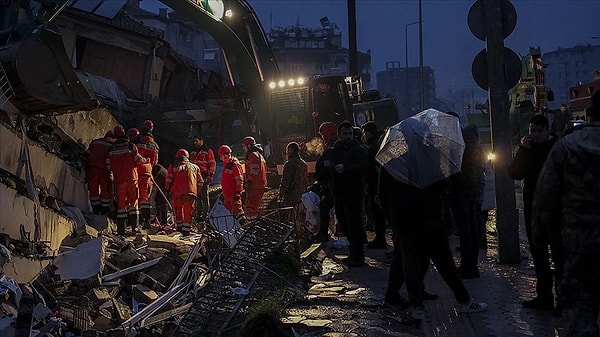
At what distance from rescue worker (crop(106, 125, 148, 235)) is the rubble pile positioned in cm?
258

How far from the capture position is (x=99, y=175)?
1221cm

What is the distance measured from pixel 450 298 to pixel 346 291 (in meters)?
1.15

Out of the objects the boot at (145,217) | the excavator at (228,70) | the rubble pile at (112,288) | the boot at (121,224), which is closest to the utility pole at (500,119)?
the rubble pile at (112,288)

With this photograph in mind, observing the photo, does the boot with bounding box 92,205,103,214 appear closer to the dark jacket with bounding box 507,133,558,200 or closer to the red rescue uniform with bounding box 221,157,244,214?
the red rescue uniform with bounding box 221,157,244,214

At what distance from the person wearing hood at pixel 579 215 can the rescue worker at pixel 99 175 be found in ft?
30.5

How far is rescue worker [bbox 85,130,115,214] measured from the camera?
12.1 meters

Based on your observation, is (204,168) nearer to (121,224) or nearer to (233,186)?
(233,186)

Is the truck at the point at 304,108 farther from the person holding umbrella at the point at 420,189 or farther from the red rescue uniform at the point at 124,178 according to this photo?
the person holding umbrella at the point at 420,189

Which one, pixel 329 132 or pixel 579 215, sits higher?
pixel 329 132

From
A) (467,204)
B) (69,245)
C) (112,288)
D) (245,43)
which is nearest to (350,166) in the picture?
(467,204)

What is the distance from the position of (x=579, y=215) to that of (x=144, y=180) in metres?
9.85

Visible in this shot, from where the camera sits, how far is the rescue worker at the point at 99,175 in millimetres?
12102

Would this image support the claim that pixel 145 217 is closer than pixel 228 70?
Yes

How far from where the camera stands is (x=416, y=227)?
A: 19.4 feet
